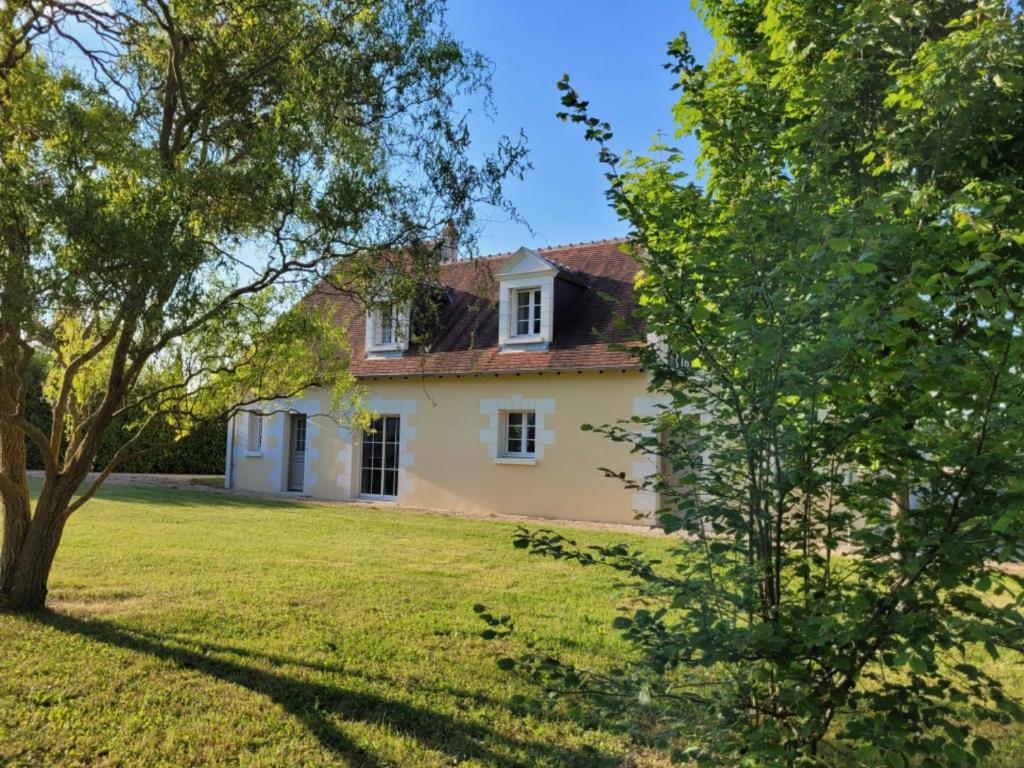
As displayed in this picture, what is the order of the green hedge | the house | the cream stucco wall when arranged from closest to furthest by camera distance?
the cream stucco wall
the house
the green hedge

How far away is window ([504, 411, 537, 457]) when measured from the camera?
12859 millimetres

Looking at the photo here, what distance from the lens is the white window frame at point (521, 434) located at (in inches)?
504

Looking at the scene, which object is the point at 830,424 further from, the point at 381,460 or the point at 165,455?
the point at 165,455

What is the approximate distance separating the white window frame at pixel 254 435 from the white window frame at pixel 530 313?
6968mm

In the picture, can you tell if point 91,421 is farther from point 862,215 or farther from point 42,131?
point 862,215

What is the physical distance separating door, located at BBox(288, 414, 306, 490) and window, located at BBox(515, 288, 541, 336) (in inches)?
233

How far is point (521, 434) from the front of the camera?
12961 mm

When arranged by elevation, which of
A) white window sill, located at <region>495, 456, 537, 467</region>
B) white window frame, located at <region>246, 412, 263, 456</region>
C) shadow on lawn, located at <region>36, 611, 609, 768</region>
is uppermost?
white window frame, located at <region>246, 412, 263, 456</region>

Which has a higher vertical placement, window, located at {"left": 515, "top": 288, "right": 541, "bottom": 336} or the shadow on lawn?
window, located at {"left": 515, "top": 288, "right": 541, "bottom": 336}

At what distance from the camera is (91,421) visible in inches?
195

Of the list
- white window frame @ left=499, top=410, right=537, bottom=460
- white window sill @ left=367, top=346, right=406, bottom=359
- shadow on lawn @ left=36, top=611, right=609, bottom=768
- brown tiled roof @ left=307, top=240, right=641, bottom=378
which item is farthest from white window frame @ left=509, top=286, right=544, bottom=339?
shadow on lawn @ left=36, top=611, right=609, bottom=768

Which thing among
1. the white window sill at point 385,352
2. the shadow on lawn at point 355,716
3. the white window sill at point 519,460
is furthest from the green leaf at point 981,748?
the white window sill at point 385,352

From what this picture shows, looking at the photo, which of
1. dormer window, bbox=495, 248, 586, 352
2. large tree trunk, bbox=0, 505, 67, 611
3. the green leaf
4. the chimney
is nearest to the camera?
the green leaf

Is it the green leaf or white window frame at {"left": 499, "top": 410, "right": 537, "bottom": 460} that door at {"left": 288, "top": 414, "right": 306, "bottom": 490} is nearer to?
white window frame at {"left": 499, "top": 410, "right": 537, "bottom": 460}
